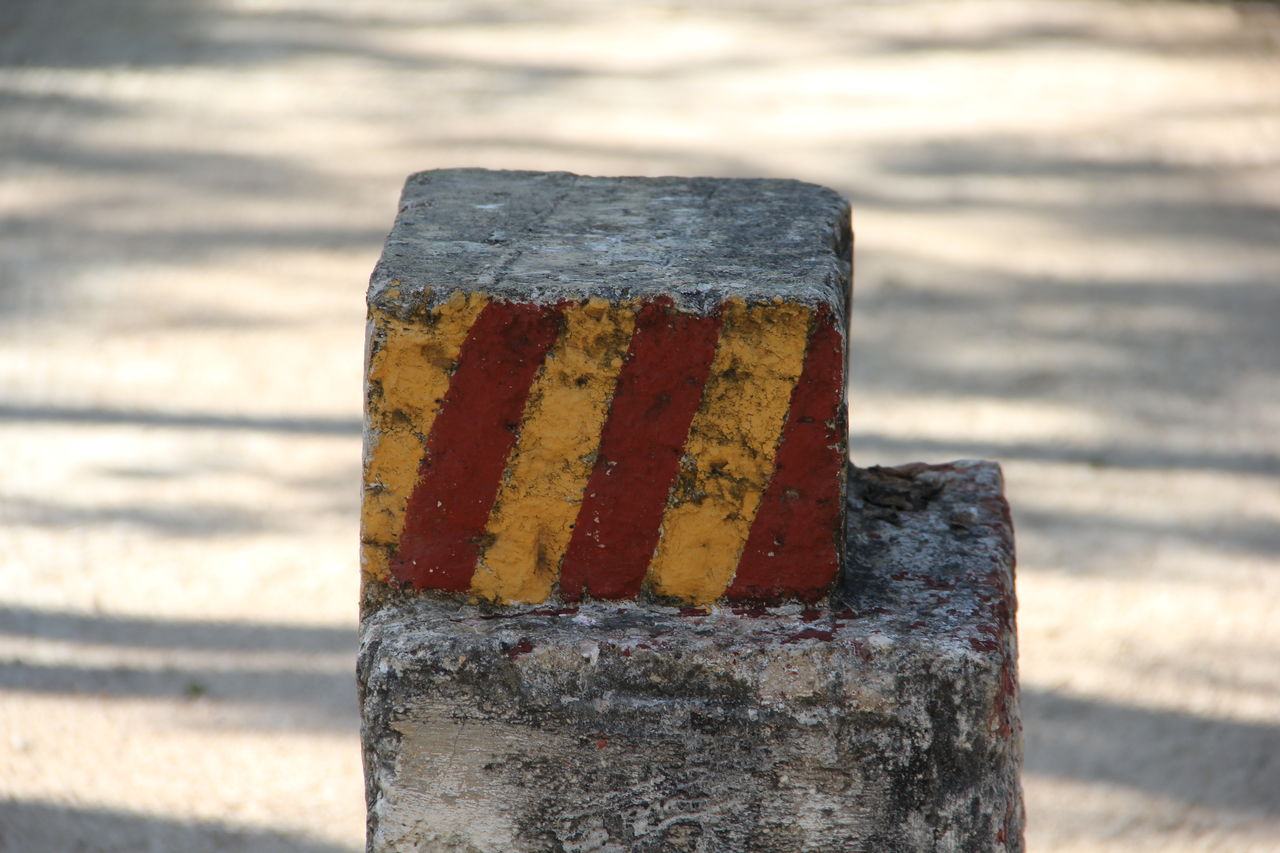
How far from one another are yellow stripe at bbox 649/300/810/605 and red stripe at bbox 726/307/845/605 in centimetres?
1

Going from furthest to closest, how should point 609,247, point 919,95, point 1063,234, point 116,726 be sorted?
1. point 919,95
2. point 1063,234
3. point 116,726
4. point 609,247

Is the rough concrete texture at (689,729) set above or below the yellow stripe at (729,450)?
below

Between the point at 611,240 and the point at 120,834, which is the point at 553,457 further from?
the point at 120,834

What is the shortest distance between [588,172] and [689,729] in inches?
121

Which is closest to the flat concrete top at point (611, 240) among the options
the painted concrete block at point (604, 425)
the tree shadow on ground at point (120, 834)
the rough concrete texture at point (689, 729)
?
the painted concrete block at point (604, 425)

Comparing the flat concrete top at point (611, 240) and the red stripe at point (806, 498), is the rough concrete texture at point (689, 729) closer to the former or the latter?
the red stripe at point (806, 498)

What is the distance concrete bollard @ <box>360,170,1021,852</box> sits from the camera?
1.17m

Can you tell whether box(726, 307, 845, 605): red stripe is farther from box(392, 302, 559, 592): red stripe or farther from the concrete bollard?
box(392, 302, 559, 592): red stripe

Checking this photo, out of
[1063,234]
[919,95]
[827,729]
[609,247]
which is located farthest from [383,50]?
[827,729]

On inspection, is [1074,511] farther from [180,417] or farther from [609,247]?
[180,417]

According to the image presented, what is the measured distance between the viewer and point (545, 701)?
1180mm

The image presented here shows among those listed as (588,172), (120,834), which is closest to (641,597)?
(120,834)

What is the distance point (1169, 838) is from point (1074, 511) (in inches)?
37.1

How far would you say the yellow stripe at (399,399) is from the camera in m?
1.17
